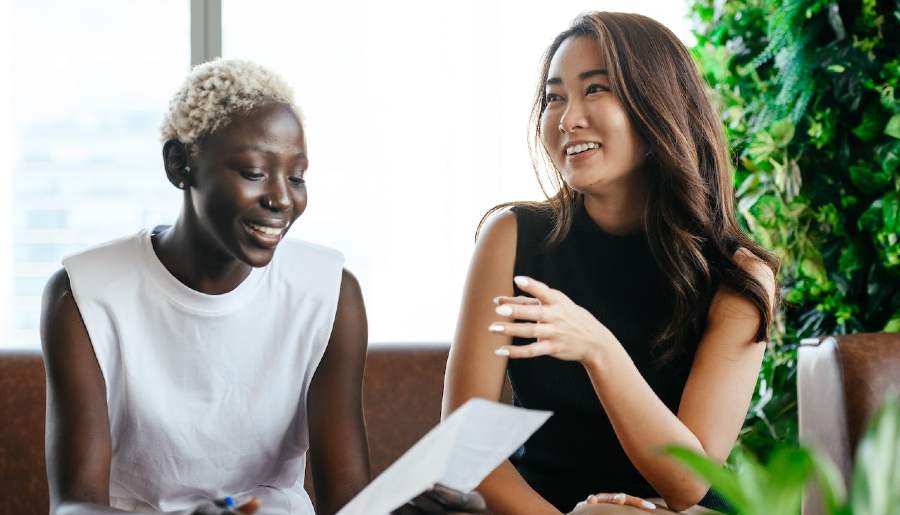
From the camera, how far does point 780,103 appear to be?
271cm

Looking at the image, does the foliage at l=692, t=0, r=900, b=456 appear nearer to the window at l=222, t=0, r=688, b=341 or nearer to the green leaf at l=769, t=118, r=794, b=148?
the green leaf at l=769, t=118, r=794, b=148

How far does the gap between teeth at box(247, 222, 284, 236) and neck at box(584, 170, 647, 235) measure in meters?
0.62

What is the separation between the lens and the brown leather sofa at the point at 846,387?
1.79 m

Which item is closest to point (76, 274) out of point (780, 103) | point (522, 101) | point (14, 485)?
point (14, 485)

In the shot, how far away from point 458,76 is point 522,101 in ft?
0.74

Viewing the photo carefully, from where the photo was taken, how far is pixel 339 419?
1.59 m

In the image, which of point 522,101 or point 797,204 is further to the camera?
point 522,101

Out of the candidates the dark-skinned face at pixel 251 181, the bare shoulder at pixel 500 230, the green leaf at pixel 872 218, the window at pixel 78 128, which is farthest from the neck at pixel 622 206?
the window at pixel 78 128

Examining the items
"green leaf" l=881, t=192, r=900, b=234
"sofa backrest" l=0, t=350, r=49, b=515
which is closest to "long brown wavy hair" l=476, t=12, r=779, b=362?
"green leaf" l=881, t=192, r=900, b=234

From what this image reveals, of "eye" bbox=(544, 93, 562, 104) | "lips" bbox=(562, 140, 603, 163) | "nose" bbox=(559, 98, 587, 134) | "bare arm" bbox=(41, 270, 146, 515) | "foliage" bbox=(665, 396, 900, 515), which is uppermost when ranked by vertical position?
"eye" bbox=(544, 93, 562, 104)

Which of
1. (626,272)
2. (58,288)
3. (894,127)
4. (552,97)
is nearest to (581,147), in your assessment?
(552,97)

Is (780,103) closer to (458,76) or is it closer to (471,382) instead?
(458,76)

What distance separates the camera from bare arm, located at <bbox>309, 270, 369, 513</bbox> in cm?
158

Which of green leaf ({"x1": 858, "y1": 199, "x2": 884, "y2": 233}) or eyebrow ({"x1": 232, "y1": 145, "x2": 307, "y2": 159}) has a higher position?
eyebrow ({"x1": 232, "y1": 145, "x2": 307, "y2": 159})
